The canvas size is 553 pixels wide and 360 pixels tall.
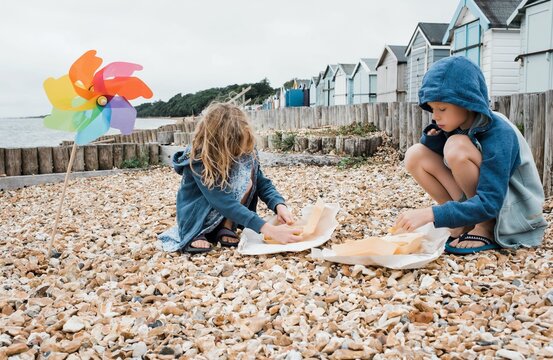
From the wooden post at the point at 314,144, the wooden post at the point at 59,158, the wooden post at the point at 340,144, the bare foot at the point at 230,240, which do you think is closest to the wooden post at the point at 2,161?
the wooden post at the point at 59,158

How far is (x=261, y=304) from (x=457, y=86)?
4.32ft

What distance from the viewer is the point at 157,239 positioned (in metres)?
3.14

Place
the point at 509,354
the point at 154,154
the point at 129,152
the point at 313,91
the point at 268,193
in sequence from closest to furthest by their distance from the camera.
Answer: the point at 509,354, the point at 268,193, the point at 129,152, the point at 154,154, the point at 313,91

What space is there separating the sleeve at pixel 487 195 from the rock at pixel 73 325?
156cm

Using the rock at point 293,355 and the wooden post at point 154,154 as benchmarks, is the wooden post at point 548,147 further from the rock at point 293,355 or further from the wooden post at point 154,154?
the wooden post at point 154,154

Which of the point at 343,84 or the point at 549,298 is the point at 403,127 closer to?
the point at 549,298

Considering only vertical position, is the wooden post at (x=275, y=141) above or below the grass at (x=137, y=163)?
above

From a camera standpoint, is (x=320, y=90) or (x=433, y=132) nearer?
(x=433, y=132)

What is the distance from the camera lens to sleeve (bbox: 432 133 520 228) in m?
2.31

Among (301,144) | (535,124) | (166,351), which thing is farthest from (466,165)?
(301,144)

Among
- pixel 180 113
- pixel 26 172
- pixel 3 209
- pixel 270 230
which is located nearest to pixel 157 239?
pixel 270 230

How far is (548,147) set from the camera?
4027 mm

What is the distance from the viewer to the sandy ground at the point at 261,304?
65.7 inches

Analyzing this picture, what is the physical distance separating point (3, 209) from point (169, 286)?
3.24 m
